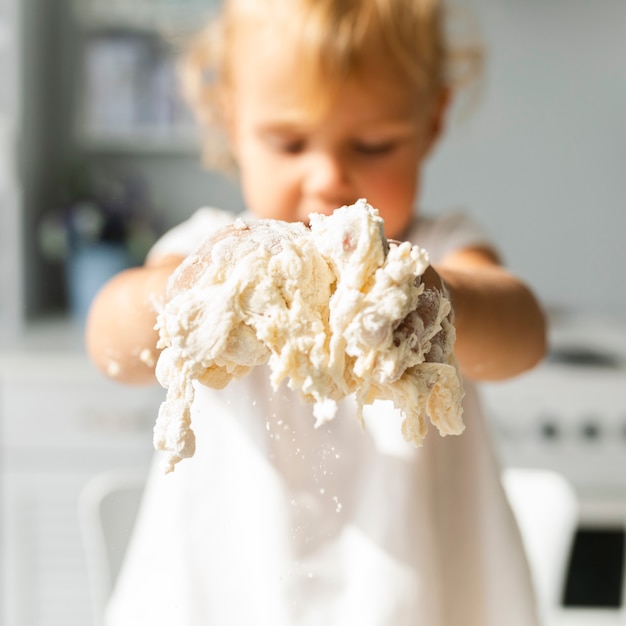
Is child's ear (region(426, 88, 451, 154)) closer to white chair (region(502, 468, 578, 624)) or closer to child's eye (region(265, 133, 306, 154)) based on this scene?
child's eye (region(265, 133, 306, 154))

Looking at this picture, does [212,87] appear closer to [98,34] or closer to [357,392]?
[357,392]

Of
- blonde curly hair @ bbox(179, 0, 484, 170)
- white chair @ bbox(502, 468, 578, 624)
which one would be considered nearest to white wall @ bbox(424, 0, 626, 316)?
white chair @ bbox(502, 468, 578, 624)

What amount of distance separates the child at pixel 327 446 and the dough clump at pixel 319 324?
3 centimetres

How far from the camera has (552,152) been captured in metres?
1.47

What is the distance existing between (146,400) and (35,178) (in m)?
0.47

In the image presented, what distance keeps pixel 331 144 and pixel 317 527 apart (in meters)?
0.13

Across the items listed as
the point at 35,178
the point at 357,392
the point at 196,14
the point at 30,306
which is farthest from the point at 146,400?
the point at 357,392

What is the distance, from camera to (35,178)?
4.60ft

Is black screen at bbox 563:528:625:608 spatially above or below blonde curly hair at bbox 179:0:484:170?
below

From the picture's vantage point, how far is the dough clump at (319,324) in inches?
8.1

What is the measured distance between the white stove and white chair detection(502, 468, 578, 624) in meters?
0.41

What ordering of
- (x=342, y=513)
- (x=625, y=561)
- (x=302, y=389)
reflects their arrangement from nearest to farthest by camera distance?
(x=302, y=389), (x=342, y=513), (x=625, y=561)

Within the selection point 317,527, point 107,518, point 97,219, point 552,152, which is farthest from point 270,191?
point 552,152

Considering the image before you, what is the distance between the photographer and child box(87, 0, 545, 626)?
0.29 meters
